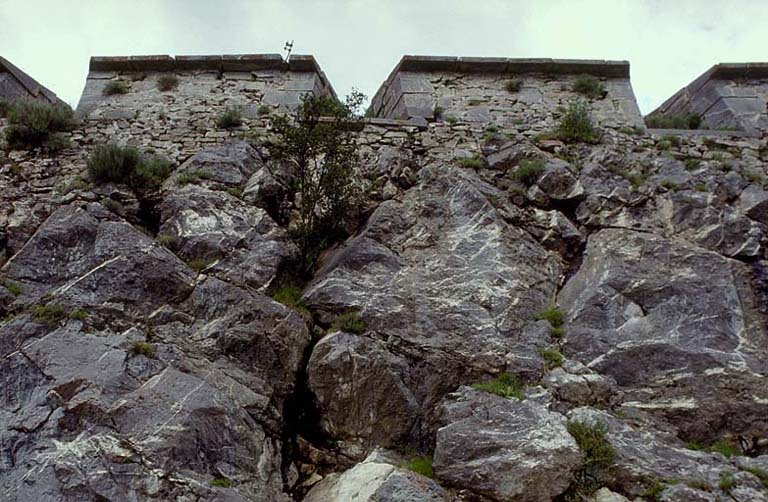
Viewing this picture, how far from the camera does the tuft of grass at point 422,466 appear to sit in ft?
17.8

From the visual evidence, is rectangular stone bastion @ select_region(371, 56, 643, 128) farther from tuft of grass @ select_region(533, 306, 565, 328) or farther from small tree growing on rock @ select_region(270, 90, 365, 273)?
tuft of grass @ select_region(533, 306, 565, 328)

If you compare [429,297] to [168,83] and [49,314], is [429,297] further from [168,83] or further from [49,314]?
[168,83]

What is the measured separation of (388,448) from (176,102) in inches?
248

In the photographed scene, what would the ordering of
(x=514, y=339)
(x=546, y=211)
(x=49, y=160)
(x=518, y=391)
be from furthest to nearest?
1. (x=49, y=160)
2. (x=546, y=211)
3. (x=514, y=339)
4. (x=518, y=391)

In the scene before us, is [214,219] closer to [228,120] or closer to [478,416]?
[228,120]

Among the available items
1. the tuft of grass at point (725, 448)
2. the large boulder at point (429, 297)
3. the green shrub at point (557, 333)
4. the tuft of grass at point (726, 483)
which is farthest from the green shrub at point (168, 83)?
the tuft of grass at point (726, 483)

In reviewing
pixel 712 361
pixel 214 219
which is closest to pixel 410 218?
pixel 214 219

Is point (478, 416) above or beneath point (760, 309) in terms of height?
beneath

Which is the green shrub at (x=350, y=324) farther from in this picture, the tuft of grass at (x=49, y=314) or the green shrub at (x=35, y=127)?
the green shrub at (x=35, y=127)

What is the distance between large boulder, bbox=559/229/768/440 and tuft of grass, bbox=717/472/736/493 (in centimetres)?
56

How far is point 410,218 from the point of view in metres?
7.85

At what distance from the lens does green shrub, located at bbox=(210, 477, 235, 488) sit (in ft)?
16.7

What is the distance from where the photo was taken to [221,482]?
5.13 m

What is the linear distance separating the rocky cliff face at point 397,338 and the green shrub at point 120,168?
23 cm
